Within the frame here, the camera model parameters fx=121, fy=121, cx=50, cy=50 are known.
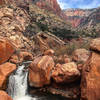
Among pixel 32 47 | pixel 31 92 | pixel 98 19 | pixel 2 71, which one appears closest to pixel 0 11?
pixel 32 47

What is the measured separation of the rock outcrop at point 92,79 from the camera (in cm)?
826

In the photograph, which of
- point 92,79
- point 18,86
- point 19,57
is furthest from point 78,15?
point 92,79

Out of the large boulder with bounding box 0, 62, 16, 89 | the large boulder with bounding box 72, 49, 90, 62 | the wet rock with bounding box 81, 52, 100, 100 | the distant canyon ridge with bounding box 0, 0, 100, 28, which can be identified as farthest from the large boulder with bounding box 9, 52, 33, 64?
the distant canyon ridge with bounding box 0, 0, 100, 28

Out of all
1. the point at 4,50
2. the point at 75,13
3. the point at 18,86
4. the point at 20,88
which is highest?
the point at 75,13

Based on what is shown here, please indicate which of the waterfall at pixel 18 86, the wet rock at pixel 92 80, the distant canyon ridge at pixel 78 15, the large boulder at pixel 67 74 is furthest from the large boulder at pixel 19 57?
the distant canyon ridge at pixel 78 15

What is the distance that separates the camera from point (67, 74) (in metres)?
10.4

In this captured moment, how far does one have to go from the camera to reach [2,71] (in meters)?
11.1

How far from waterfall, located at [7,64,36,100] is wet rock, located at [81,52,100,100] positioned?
15.6 feet

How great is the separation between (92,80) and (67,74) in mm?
2378

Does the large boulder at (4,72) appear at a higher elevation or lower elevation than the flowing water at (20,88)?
higher

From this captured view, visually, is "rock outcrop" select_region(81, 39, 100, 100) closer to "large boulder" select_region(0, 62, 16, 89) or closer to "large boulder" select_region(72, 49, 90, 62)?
"large boulder" select_region(72, 49, 90, 62)

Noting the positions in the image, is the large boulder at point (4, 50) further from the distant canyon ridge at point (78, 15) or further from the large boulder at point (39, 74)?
the distant canyon ridge at point (78, 15)

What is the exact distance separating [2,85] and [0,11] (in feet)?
81.4

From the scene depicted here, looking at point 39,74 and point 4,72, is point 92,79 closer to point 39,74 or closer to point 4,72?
point 39,74
